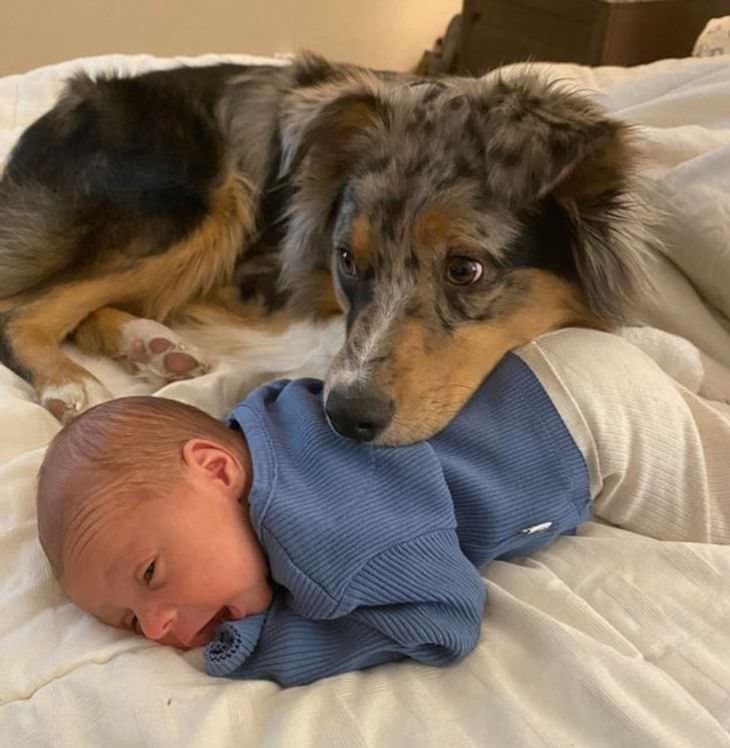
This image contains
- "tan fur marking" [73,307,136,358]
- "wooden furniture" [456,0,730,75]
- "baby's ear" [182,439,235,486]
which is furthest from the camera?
"wooden furniture" [456,0,730,75]

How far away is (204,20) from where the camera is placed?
4609 millimetres

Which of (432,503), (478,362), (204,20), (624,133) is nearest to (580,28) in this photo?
(204,20)

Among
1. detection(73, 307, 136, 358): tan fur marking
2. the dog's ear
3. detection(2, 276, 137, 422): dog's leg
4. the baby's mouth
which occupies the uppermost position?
the dog's ear

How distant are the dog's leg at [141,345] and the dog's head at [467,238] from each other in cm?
43

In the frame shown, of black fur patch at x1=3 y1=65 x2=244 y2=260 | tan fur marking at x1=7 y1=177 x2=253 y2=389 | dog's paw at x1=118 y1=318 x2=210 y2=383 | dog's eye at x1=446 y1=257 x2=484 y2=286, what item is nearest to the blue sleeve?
dog's eye at x1=446 y1=257 x2=484 y2=286

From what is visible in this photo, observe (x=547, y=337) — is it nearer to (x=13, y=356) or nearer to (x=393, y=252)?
(x=393, y=252)

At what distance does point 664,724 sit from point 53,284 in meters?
1.70

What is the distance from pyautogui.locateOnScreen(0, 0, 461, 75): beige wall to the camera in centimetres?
425

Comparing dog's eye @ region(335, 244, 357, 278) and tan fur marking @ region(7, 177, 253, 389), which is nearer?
dog's eye @ region(335, 244, 357, 278)

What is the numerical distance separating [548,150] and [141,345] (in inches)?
38.2

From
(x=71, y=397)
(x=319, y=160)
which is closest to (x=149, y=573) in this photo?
(x=71, y=397)

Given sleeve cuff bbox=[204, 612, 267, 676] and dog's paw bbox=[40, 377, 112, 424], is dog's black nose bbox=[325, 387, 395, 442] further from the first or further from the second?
dog's paw bbox=[40, 377, 112, 424]

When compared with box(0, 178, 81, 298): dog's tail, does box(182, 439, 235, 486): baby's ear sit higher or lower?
higher

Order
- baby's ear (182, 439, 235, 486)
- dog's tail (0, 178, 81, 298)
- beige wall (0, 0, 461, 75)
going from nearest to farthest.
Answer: baby's ear (182, 439, 235, 486), dog's tail (0, 178, 81, 298), beige wall (0, 0, 461, 75)
